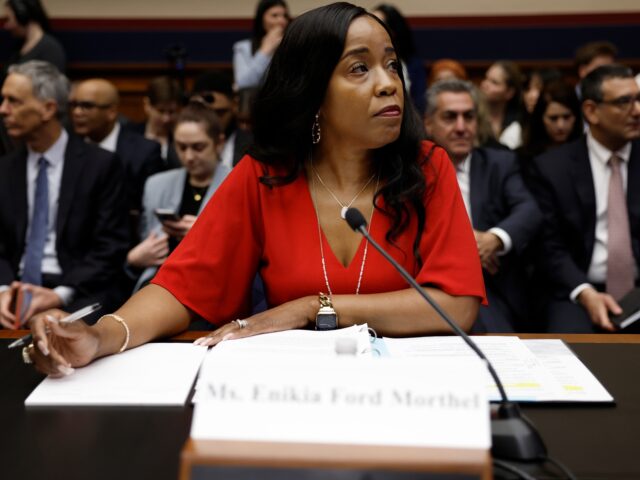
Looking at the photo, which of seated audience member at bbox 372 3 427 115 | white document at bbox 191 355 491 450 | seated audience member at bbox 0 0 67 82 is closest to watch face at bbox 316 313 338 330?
white document at bbox 191 355 491 450

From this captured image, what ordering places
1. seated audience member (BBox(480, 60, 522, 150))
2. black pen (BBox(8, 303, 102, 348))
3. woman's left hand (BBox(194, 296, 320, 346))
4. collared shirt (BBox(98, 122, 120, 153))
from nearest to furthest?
black pen (BBox(8, 303, 102, 348)) < woman's left hand (BBox(194, 296, 320, 346)) < collared shirt (BBox(98, 122, 120, 153)) < seated audience member (BBox(480, 60, 522, 150))

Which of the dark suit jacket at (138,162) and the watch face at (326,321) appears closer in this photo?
the watch face at (326,321)

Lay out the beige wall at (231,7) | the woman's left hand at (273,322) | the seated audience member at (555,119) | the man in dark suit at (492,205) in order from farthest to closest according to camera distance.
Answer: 1. the beige wall at (231,7)
2. the seated audience member at (555,119)
3. the man in dark suit at (492,205)
4. the woman's left hand at (273,322)

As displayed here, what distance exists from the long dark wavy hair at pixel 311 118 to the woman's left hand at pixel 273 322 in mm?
273

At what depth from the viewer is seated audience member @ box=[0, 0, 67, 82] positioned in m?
5.11

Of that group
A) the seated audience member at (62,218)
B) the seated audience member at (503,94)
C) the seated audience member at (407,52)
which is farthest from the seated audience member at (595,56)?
the seated audience member at (62,218)

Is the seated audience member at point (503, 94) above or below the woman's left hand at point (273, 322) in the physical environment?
above

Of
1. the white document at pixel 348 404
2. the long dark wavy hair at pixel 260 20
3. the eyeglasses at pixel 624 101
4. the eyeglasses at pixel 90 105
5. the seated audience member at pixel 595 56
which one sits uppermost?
the long dark wavy hair at pixel 260 20

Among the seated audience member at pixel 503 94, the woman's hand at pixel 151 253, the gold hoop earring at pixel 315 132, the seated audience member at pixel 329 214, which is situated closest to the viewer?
the seated audience member at pixel 329 214

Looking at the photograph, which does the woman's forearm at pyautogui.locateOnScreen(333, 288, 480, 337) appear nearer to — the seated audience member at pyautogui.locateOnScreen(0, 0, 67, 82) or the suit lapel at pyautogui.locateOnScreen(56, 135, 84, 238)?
the suit lapel at pyautogui.locateOnScreen(56, 135, 84, 238)

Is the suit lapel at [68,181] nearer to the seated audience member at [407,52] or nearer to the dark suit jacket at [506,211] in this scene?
the dark suit jacket at [506,211]

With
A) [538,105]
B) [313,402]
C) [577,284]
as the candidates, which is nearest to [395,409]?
[313,402]

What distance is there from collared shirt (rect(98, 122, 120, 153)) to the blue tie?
115 cm

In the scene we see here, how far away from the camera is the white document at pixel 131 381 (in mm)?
1153
